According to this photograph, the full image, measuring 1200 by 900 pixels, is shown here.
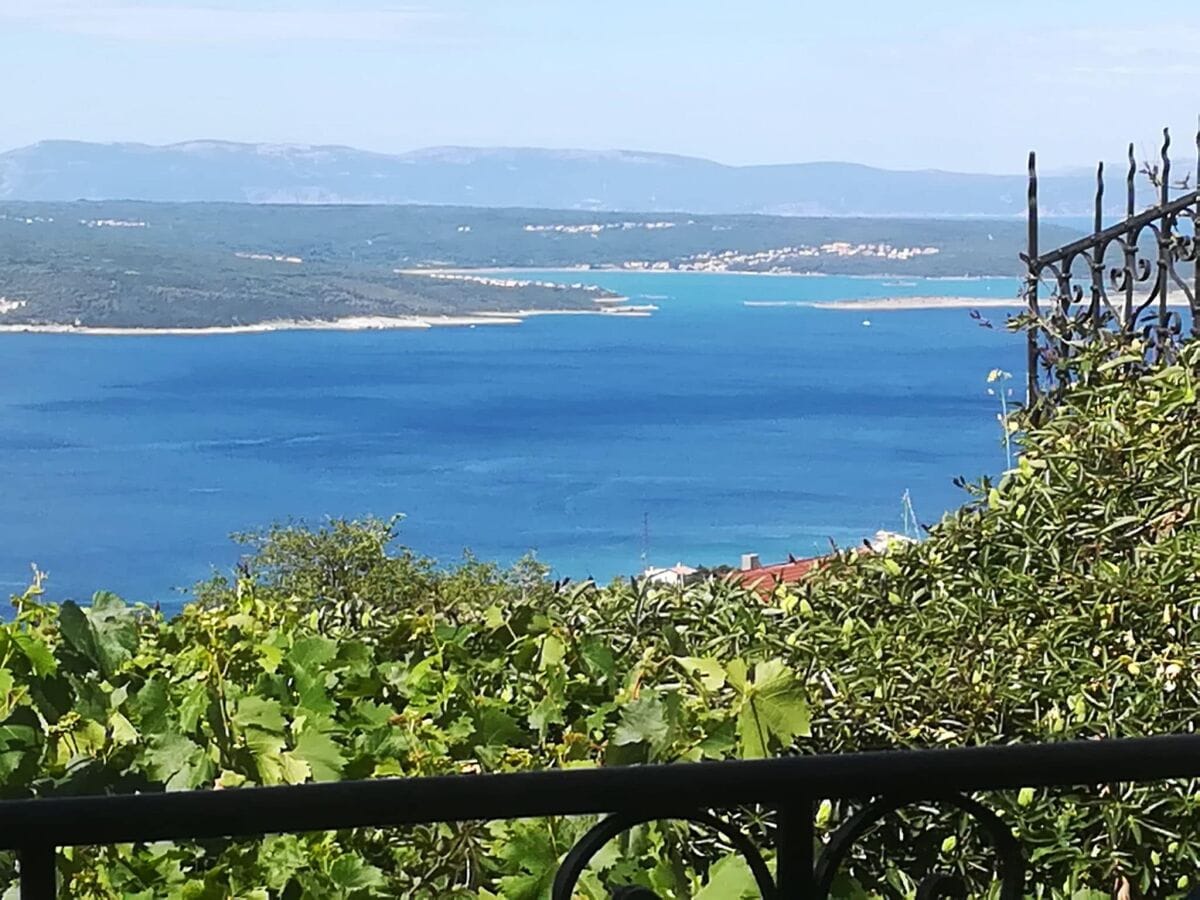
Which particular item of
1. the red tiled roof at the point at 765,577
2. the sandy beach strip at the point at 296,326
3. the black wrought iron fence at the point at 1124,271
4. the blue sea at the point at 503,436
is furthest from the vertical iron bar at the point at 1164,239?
the sandy beach strip at the point at 296,326

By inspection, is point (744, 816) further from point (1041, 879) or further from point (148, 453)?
point (148, 453)

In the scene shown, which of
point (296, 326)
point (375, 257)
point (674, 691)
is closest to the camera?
point (674, 691)

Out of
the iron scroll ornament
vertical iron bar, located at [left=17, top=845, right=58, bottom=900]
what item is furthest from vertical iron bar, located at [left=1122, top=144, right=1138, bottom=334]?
vertical iron bar, located at [left=17, top=845, right=58, bottom=900]

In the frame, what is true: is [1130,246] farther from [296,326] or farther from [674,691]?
[296,326]

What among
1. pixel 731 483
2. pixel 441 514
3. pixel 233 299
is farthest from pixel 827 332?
pixel 441 514

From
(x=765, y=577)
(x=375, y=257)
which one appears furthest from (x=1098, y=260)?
(x=375, y=257)

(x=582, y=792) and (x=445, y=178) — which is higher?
(x=445, y=178)
